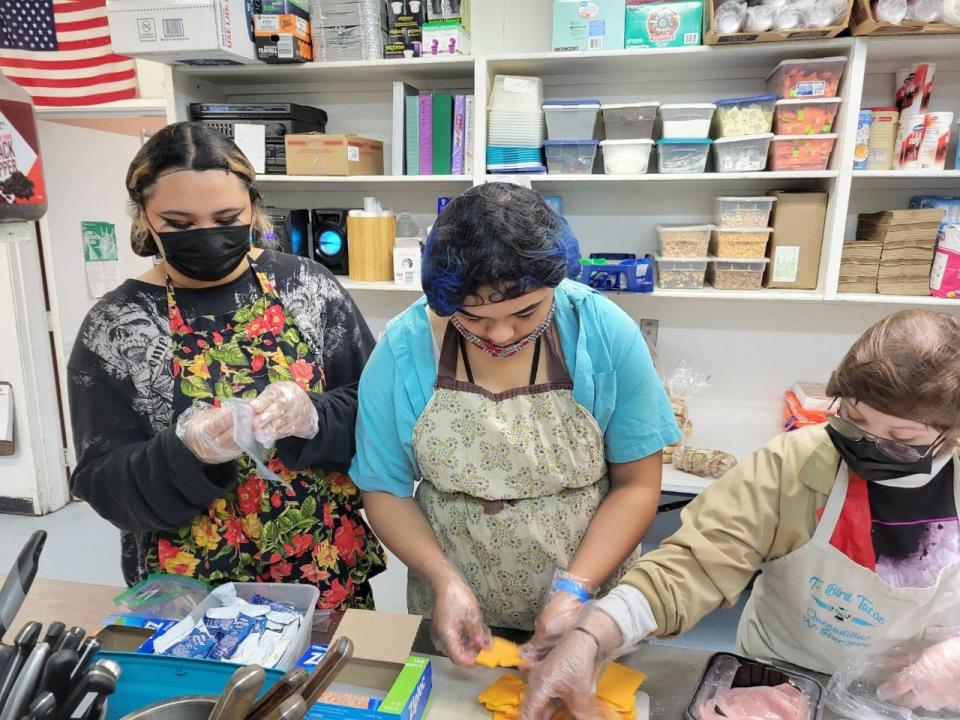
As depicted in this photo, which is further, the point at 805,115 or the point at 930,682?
the point at 805,115

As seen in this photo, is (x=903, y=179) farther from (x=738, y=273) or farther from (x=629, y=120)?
(x=629, y=120)

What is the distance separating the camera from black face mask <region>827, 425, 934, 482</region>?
0.98 metres

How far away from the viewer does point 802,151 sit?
2.39 m

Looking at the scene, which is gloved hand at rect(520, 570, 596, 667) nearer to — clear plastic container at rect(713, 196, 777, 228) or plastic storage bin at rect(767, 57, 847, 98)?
clear plastic container at rect(713, 196, 777, 228)

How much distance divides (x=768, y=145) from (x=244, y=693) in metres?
2.47

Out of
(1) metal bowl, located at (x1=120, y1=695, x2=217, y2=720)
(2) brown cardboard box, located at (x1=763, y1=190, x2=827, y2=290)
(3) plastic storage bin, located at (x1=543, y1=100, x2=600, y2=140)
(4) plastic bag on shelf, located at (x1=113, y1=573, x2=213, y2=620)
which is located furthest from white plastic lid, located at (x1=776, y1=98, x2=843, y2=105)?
(1) metal bowl, located at (x1=120, y1=695, x2=217, y2=720)

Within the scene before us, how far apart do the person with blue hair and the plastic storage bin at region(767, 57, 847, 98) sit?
5.51ft

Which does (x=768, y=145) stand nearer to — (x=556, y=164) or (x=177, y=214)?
(x=556, y=164)

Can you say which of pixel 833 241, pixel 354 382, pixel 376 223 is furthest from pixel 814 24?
pixel 354 382

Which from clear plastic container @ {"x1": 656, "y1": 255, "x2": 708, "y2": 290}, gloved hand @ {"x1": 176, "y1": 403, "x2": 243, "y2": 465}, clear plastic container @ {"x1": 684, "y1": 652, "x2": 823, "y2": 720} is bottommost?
clear plastic container @ {"x1": 684, "y1": 652, "x2": 823, "y2": 720}

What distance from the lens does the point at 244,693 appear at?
613 mm

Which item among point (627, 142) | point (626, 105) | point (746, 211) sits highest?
point (626, 105)

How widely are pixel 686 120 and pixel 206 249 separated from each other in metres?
1.91

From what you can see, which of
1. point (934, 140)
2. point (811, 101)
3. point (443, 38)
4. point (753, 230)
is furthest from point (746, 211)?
point (443, 38)
